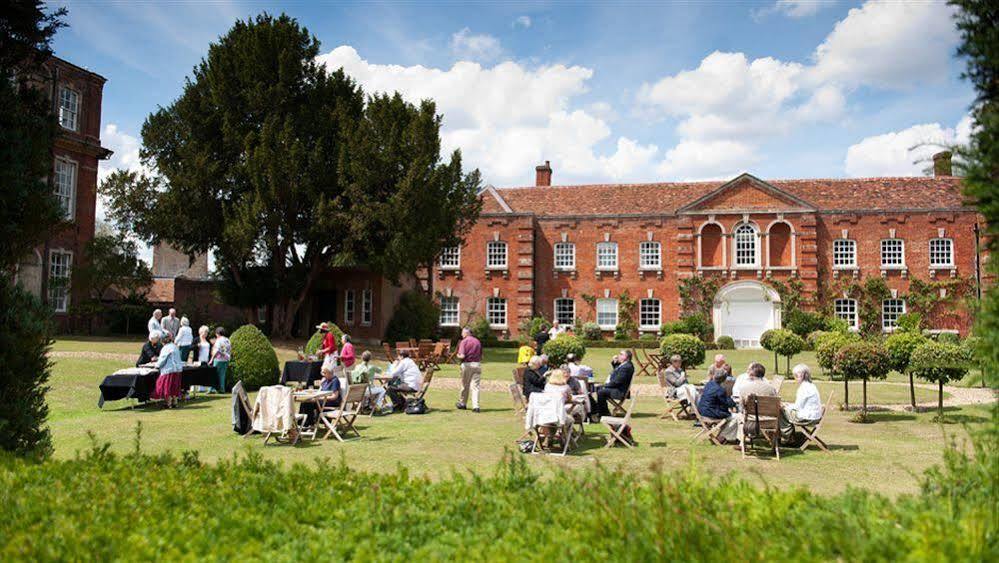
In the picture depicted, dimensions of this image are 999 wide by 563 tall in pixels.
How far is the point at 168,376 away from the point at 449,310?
80.1 feet

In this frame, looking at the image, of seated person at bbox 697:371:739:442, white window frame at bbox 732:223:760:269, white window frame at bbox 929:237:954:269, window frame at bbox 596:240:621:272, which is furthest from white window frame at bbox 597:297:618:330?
seated person at bbox 697:371:739:442

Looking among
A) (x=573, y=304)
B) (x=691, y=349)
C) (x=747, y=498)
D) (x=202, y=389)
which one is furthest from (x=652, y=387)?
(x=573, y=304)

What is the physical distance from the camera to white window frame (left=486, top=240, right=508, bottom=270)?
122ft

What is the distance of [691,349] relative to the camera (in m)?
18.0

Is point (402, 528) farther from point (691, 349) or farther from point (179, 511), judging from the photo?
point (691, 349)

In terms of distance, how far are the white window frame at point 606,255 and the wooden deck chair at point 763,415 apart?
26.7m

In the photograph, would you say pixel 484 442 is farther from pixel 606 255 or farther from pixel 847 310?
pixel 847 310

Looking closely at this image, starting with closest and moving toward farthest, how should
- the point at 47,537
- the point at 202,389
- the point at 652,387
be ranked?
the point at 47,537
the point at 202,389
the point at 652,387

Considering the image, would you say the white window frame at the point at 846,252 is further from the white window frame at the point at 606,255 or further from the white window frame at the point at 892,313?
the white window frame at the point at 606,255

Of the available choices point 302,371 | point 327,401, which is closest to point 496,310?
point 302,371

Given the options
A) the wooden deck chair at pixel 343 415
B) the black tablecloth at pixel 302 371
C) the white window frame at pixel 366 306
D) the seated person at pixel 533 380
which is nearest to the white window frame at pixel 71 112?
the white window frame at pixel 366 306

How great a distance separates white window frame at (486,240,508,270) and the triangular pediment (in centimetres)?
916

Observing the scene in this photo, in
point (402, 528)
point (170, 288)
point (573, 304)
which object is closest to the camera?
point (402, 528)

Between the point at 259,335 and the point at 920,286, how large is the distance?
30592 millimetres
